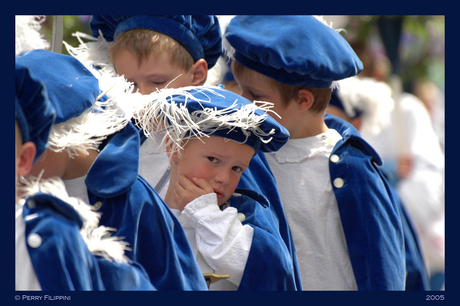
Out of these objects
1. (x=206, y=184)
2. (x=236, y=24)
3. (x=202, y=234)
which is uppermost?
(x=236, y=24)

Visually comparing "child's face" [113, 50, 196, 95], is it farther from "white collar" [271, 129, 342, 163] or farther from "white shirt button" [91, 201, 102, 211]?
"white shirt button" [91, 201, 102, 211]

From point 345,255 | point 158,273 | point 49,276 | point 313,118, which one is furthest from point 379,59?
point 49,276

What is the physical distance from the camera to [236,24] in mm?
2426

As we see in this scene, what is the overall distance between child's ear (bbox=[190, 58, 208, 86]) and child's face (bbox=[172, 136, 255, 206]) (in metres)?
0.53

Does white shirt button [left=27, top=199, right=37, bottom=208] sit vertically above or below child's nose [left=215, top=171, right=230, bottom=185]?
above

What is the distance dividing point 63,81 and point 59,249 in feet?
1.62

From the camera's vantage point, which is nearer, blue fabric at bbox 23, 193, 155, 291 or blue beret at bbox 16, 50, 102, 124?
blue fabric at bbox 23, 193, 155, 291

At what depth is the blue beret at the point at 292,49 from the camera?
2309mm

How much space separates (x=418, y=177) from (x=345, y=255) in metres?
2.68

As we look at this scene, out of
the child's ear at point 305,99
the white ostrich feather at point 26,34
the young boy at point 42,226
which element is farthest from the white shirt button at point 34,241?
the child's ear at point 305,99

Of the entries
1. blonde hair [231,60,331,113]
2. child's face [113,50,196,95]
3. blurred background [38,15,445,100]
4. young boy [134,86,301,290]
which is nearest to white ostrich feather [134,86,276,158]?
young boy [134,86,301,290]

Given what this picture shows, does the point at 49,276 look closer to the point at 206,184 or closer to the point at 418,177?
the point at 206,184

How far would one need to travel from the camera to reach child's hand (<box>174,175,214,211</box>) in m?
1.88
